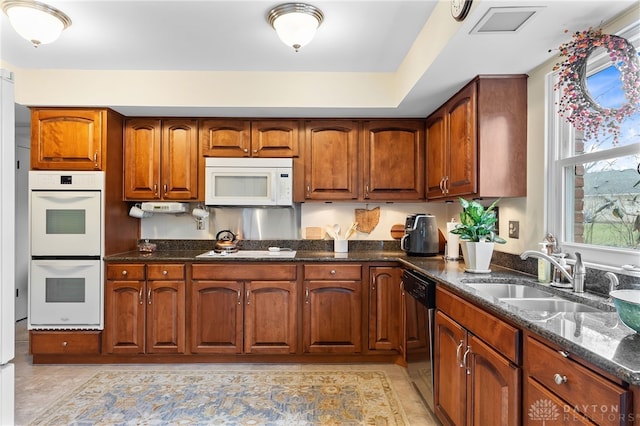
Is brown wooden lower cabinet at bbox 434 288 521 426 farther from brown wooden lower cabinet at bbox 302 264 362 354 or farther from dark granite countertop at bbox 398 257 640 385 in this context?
brown wooden lower cabinet at bbox 302 264 362 354

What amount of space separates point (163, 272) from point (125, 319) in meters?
0.50

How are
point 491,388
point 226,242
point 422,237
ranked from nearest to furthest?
1. point 491,388
2. point 422,237
3. point 226,242

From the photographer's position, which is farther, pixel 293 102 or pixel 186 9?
pixel 293 102

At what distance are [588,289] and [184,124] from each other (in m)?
3.18

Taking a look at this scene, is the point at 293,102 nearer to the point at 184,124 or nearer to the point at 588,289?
the point at 184,124

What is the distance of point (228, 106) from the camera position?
3047 mm

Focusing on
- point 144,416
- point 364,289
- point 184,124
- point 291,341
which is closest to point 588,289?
point 364,289

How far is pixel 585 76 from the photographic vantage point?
1672mm

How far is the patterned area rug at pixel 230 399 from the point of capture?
2.24m

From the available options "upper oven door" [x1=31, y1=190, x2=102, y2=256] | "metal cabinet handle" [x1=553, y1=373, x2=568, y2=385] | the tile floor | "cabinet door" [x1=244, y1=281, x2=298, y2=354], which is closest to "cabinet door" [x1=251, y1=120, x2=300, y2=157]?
"cabinet door" [x1=244, y1=281, x2=298, y2=354]

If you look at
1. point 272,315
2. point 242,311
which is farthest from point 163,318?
point 272,315

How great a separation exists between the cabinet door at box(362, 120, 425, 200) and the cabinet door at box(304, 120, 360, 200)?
12cm

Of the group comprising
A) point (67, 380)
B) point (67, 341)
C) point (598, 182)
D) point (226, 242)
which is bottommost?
point (67, 380)

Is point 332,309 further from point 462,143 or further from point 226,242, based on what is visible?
point 462,143
